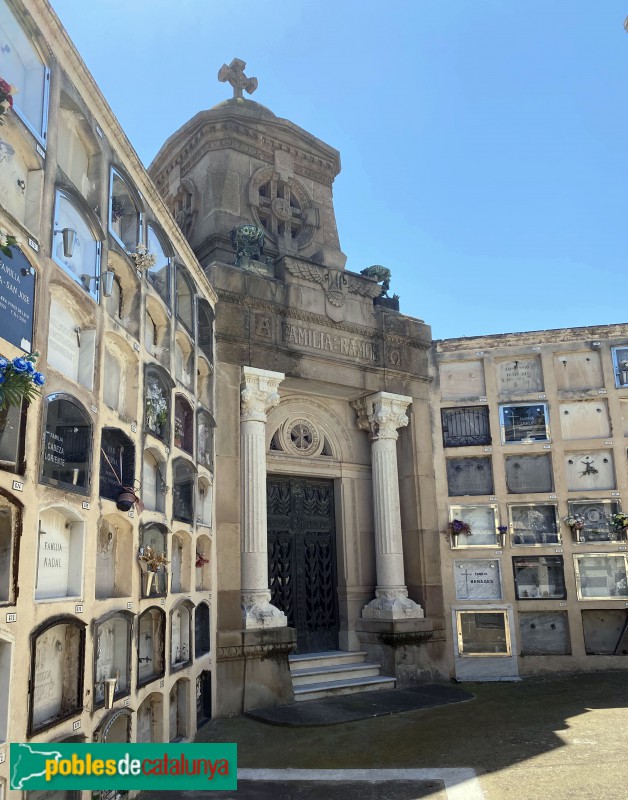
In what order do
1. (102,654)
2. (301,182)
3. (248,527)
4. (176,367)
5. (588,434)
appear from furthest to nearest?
1. (301,182)
2. (588,434)
3. (248,527)
4. (176,367)
5. (102,654)

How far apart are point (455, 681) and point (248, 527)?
3.91 m

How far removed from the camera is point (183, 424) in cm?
726

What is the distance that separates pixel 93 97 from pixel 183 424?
3232 mm

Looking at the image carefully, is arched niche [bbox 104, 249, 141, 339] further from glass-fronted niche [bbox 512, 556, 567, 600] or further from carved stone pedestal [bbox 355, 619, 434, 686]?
glass-fronted niche [bbox 512, 556, 567, 600]

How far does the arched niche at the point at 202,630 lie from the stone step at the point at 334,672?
5.58 feet

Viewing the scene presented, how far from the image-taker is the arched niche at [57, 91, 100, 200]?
4970 millimetres

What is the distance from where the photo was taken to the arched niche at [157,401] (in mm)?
6047

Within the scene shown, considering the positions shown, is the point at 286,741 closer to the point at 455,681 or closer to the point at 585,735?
the point at 585,735

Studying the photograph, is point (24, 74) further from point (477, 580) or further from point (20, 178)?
point (477, 580)

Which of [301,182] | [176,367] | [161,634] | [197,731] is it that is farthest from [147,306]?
[301,182]

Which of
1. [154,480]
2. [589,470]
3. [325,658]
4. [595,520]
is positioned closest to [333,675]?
[325,658]

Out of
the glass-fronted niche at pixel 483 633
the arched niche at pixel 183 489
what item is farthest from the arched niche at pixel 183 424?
the glass-fronted niche at pixel 483 633

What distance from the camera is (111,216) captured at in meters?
5.63

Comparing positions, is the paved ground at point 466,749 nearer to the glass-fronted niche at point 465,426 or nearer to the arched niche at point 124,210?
the glass-fronted niche at point 465,426
